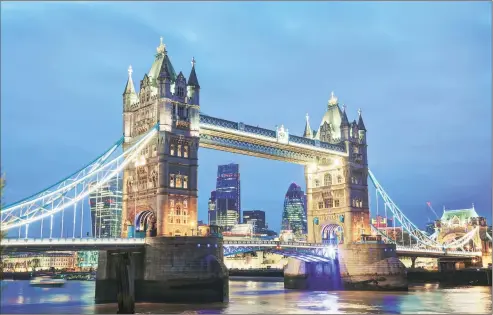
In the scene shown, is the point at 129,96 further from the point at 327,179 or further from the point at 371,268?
the point at 371,268

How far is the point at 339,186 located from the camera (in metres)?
95.8

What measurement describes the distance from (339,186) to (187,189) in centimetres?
3340

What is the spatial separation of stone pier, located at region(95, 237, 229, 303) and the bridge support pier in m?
27.9

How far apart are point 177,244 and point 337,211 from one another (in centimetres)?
3907

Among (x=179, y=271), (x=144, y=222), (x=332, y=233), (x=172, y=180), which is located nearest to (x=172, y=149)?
(x=172, y=180)

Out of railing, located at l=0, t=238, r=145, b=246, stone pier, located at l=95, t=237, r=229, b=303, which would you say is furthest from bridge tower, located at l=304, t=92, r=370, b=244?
railing, located at l=0, t=238, r=145, b=246

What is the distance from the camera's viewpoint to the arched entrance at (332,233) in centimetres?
9719

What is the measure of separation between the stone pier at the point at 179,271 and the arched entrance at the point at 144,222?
215 inches

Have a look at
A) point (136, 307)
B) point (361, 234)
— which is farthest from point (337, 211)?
point (136, 307)

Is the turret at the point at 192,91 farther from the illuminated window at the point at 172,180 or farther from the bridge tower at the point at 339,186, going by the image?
the bridge tower at the point at 339,186

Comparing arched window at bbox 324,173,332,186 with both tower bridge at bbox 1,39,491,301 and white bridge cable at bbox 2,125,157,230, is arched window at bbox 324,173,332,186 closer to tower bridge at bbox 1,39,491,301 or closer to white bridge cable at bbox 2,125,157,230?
tower bridge at bbox 1,39,491,301

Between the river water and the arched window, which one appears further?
the arched window

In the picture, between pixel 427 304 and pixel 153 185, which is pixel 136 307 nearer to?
pixel 153 185

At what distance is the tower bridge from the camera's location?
207ft
